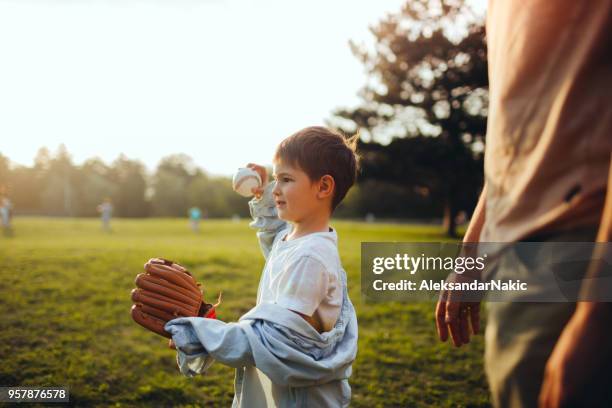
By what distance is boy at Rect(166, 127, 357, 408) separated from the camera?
71.2 inches

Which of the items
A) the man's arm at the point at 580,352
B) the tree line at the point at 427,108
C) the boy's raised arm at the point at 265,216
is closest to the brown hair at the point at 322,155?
the boy's raised arm at the point at 265,216

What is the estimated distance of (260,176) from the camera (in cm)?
277

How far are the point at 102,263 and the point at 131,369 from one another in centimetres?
489

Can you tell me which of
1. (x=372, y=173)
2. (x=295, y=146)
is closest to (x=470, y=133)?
(x=372, y=173)

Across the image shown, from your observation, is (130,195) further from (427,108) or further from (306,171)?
(306,171)

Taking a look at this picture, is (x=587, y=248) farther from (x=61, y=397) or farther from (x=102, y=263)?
(x=102, y=263)

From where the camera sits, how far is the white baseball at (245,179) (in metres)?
2.66

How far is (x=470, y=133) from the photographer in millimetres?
23922

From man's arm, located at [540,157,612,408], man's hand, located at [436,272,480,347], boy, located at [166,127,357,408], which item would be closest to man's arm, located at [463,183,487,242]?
man's hand, located at [436,272,480,347]

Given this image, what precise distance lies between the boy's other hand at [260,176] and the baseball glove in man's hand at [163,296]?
0.70 meters

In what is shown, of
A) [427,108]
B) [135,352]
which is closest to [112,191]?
[427,108]

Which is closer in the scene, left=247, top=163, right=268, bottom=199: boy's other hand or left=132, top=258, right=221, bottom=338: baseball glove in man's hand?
left=132, top=258, right=221, bottom=338: baseball glove in man's hand

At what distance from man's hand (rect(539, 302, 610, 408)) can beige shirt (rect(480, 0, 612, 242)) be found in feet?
0.90

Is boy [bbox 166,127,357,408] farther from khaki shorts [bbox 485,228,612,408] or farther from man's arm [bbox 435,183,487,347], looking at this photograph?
khaki shorts [bbox 485,228,612,408]
